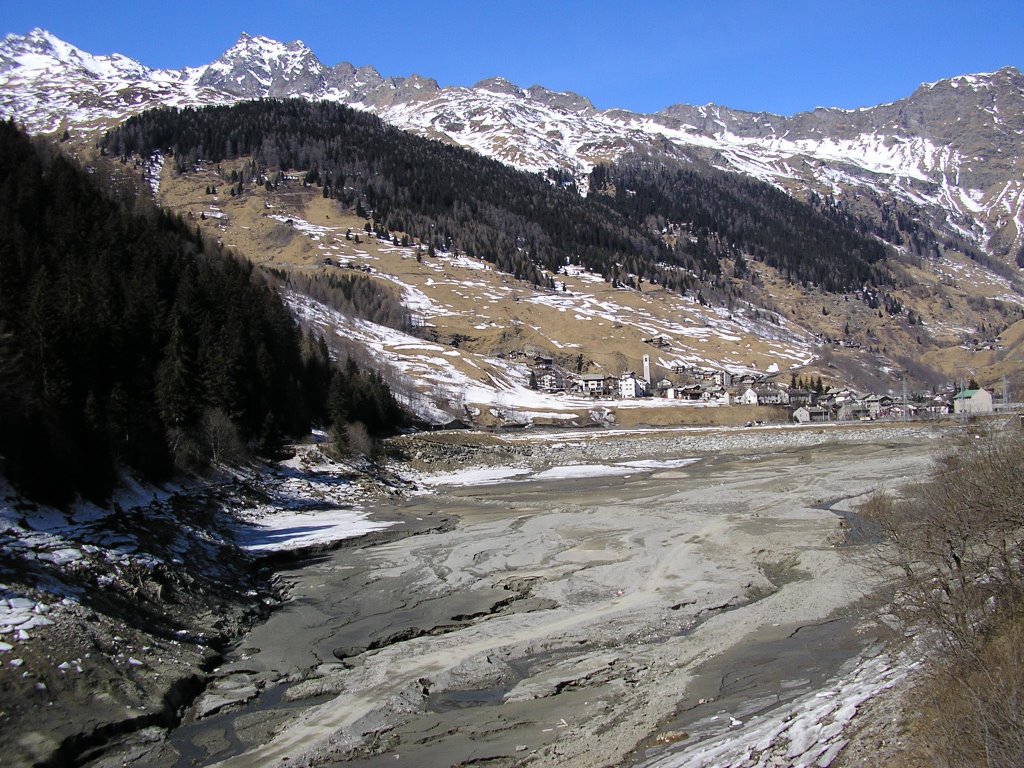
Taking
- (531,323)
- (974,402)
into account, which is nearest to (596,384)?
(531,323)

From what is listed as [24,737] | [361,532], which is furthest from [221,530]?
[24,737]

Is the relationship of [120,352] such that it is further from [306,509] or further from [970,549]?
[970,549]

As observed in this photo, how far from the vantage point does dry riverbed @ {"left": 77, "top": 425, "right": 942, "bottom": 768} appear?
→ 12398 mm

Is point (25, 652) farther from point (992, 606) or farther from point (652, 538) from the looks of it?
point (652, 538)

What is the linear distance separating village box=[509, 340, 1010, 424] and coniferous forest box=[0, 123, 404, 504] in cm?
6886

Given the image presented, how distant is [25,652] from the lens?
14.4 meters

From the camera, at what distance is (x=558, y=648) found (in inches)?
692

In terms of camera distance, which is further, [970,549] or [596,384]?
[596,384]

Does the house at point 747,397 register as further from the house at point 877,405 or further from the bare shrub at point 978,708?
the bare shrub at point 978,708

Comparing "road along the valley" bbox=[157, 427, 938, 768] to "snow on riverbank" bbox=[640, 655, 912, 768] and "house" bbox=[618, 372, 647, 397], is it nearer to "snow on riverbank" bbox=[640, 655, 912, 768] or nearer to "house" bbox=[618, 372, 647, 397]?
"snow on riverbank" bbox=[640, 655, 912, 768]

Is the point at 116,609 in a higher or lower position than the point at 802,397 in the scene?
higher

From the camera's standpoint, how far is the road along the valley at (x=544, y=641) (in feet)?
42.0

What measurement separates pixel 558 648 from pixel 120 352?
37688 mm

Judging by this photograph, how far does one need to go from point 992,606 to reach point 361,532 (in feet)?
91.9
